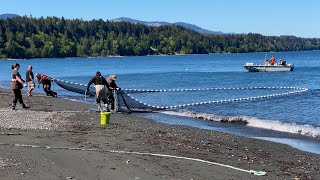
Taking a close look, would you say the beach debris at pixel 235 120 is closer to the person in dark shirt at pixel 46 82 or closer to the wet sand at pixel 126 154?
the wet sand at pixel 126 154

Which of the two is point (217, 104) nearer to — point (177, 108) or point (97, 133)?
point (177, 108)

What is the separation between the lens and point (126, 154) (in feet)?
39.6

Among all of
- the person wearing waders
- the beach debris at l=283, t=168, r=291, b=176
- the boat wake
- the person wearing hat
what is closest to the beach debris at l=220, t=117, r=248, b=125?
the boat wake

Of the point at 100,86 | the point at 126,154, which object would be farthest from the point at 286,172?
the point at 100,86

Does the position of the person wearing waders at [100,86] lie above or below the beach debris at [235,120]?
above

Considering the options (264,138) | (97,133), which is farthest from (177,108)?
(97,133)

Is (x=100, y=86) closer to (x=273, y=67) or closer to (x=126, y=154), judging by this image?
(x=126, y=154)

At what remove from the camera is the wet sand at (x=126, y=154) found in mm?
10164

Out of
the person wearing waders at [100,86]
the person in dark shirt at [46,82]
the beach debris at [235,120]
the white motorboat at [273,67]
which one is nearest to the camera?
the person wearing waders at [100,86]

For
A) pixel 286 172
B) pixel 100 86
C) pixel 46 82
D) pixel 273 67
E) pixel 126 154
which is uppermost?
pixel 100 86

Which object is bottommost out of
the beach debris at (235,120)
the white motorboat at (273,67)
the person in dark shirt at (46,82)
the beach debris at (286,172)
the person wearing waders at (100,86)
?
the white motorboat at (273,67)

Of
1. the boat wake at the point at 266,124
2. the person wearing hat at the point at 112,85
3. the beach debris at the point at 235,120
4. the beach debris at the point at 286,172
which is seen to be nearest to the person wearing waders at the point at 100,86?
the person wearing hat at the point at 112,85

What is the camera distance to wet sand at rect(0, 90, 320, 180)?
33.3 ft

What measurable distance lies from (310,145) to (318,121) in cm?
860
